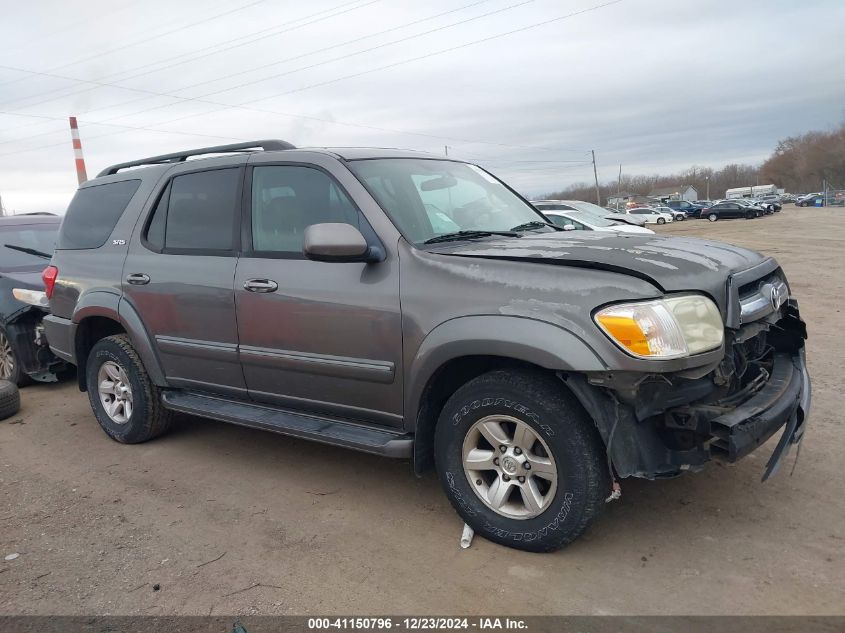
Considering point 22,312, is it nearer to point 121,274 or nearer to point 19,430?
point 19,430

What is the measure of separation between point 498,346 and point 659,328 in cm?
68

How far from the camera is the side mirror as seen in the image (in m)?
3.34

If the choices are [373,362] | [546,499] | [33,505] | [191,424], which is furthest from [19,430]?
[546,499]

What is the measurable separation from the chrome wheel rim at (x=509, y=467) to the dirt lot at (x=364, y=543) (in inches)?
9.8

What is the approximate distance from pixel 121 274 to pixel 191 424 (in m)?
1.39

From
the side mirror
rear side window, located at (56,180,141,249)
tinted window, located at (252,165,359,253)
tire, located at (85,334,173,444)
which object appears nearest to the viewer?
the side mirror

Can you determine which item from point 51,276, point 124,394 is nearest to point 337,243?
point 124,394

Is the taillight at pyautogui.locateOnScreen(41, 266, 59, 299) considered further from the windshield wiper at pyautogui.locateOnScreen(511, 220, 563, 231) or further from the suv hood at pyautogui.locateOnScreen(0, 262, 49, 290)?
the windshield wiper at pyautogui.locateOnScreen(511, 220, 563, 231)

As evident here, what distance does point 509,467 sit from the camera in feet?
10.2

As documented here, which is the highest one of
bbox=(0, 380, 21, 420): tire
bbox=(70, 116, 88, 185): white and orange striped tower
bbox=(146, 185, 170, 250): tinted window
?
bbox=(70, 116, 88, 185): white and orange striped tower

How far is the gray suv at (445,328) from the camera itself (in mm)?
2822

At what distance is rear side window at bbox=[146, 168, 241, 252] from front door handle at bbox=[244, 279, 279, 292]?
0.34 m

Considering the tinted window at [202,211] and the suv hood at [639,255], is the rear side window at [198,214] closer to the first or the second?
the tinted window at [202,211]

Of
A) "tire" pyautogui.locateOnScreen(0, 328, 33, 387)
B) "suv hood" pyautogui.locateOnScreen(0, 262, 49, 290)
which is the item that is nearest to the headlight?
"suv hood" pyautogui.locateOnScreen(0, 262, 49, 290)
